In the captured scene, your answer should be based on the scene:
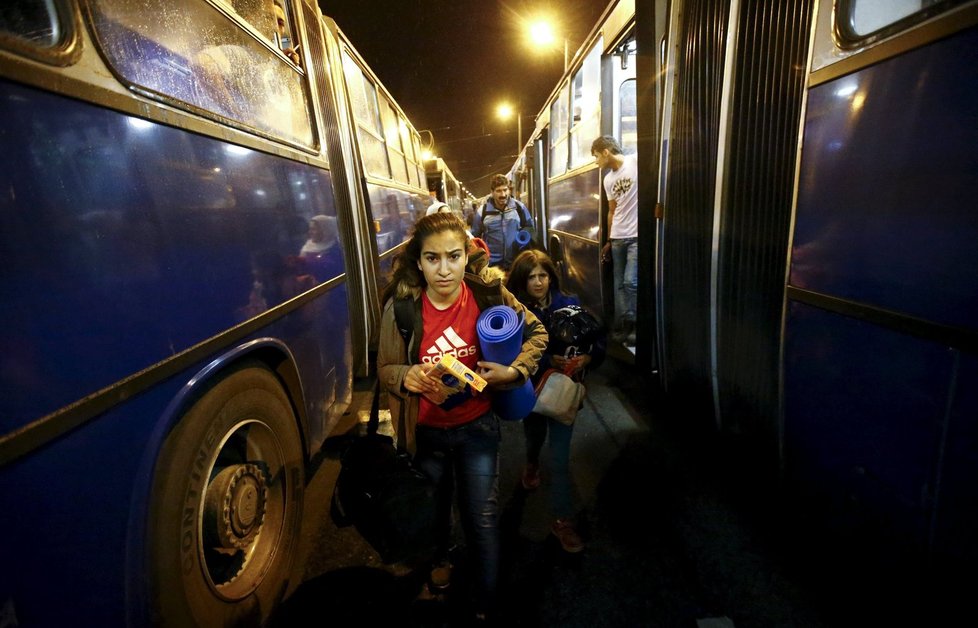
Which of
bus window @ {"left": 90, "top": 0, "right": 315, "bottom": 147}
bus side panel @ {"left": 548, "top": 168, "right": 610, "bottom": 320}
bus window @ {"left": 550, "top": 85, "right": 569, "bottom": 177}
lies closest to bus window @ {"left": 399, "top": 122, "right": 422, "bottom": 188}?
bus window @ {"left": 550, "top": 85, "right": 569, "bottom": 177}

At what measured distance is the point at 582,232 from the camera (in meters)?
6.05

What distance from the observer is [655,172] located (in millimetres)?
3490

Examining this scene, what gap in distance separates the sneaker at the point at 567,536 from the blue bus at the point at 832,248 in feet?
3.68

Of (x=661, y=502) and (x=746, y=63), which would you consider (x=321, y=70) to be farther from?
(x=661, y=502)

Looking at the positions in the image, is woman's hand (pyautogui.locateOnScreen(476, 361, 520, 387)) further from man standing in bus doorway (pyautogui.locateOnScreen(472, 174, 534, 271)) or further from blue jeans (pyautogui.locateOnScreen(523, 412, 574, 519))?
man standing in bus doorway (pyautogui.locateOnScreen(472, 174, 534, 271))

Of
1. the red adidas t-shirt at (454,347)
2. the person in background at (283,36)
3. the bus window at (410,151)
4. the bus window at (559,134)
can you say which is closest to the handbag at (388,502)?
the red adidas t-shirt at (454,347)

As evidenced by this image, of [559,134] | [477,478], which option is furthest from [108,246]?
[559,134]

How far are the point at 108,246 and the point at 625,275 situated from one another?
4.32 meters

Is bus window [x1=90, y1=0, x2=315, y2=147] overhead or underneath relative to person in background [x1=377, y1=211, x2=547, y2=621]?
overhead

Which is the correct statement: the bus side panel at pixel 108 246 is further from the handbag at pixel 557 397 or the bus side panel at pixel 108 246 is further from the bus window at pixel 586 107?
the bus window at pixel 586 107

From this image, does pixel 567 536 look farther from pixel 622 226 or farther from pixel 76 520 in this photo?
pixel 622 226

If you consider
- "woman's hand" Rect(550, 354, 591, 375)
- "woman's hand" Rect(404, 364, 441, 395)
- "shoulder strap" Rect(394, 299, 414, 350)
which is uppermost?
"shoulder strap" Rect(394, 299, 414, 350)

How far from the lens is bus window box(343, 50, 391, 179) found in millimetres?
4703

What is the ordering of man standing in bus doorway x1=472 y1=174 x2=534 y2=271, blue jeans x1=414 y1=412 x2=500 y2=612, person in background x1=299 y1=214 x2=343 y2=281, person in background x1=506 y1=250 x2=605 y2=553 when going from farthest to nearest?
man standing in bus doorway x1=472 y1=174 x2=534 y2=271
person in background x1=299 y1=214 x2=343 y2=281
person in background x1=506 y1=250 x2=605 y2=553
blue jeans x1=414 y1=412 x2=500 y2=612
